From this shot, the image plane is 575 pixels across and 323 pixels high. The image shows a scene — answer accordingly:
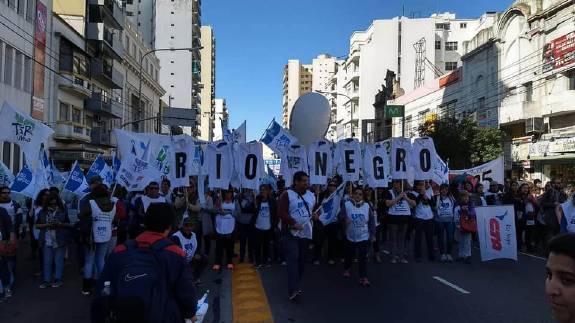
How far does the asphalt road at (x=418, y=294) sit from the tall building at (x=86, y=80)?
25284 mm

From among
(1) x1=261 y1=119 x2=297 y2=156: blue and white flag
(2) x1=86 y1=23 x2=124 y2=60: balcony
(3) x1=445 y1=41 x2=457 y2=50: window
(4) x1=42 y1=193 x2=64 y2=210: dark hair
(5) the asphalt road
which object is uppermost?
(3) x1=445 y1=41 x2=457 y2=50: window

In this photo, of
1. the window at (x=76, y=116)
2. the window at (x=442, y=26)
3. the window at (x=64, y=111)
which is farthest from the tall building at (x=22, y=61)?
the window at (x=442, y=26)

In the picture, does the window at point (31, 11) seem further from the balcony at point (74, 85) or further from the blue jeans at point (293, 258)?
the blue jeans at point (293, 258)

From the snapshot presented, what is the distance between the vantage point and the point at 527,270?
1052 cm

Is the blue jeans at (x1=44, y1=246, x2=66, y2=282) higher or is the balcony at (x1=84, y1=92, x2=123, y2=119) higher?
the balcony at (x1=84, y1=92, x2=123, y2=119)

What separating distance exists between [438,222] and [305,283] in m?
4.27

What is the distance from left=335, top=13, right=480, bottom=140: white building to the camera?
A: 72938mm

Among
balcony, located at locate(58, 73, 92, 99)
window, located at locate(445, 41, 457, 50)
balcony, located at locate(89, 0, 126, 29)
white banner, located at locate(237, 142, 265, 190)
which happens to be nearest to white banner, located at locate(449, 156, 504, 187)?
white banner, located at locate(237, 142, 265, 190)

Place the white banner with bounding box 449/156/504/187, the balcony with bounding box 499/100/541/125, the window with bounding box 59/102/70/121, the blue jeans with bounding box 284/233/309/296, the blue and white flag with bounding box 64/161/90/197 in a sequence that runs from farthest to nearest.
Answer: the window with bounding box 59/102/70/121, the balcony with bounding box 499/100/541/125, the white banner with bounding box 449/156/504/187, the blue and white flag with bounding box 64/161/90/197, the blue jeans with bounding box 284/233/309/296

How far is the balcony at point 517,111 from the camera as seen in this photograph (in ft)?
96.7

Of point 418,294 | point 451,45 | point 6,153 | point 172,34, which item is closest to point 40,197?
point 418,294

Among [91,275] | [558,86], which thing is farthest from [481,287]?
[558,86]

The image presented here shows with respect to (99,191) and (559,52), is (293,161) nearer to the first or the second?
(99,191)

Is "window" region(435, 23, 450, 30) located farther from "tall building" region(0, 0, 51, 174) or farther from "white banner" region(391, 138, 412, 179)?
"white banner" region(391, 138, 412, 179)
